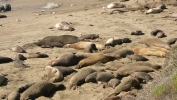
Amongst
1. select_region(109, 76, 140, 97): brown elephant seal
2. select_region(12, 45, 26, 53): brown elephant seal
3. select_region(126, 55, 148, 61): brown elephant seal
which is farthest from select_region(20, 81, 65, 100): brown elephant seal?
select_region(12, 45, 26, 53): brown elephant seal

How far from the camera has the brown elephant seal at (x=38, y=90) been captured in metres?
6.73

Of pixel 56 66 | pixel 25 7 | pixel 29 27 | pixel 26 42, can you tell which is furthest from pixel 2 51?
pixel 25 7

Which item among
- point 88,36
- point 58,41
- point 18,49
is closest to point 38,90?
point 18,49

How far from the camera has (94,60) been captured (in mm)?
8641

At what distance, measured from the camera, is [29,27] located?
45.6 feet

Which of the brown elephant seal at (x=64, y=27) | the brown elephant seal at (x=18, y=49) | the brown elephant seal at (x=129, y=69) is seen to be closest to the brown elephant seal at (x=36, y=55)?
the brown elephant seal at (x=18, y=49)

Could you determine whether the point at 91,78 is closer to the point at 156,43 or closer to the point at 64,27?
the point at 156,43

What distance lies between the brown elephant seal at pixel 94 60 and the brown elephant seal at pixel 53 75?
2.67 ft

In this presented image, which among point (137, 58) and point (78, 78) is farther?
point (137, 58)

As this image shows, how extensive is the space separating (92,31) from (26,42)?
2.43m

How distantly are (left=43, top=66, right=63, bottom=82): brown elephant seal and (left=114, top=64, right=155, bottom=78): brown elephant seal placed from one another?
1188 mm

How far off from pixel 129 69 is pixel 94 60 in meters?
1.18

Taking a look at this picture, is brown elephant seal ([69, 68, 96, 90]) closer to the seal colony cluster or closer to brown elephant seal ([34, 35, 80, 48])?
the seal colony cluster

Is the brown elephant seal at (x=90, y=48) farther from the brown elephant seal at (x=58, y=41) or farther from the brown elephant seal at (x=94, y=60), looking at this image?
the brown elephant seal at (x=58, y=41)
